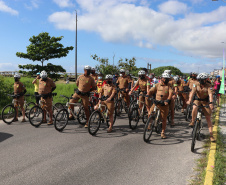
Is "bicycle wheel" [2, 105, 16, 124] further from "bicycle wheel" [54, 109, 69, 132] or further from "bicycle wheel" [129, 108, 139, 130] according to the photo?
"bicycle wheel" [129, 108, 139, 130]

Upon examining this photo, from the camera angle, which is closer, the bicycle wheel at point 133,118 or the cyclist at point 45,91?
the bicycle wheel at point 133,118

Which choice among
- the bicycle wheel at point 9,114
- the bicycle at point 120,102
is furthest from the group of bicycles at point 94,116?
the bicycle at point 120,102

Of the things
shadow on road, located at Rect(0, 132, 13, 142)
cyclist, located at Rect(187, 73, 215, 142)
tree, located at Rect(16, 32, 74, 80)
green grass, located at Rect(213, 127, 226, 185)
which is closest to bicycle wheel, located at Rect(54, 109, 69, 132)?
shadow on road, located at Rect(0, 132, 13, 142)

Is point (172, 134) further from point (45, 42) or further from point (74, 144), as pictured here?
point (45, 42)

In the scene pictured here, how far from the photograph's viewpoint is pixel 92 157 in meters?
5.29

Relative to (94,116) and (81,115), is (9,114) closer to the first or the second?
(81,115)

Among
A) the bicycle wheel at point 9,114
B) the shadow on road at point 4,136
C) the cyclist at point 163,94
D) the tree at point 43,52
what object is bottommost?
the shadow on road at point 4,136

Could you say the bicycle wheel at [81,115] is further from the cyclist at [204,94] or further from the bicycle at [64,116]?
the cyclist at [204,94]

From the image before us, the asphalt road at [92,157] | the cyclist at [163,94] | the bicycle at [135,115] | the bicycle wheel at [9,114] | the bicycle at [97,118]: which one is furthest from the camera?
the bicycle wheel at [9,114]

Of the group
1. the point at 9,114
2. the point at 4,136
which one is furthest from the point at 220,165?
the point at 9,114

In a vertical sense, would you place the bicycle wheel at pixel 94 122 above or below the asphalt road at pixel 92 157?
above

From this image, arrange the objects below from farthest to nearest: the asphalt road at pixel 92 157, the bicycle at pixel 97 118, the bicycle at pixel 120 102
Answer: the bicycle at pixel 120 102 → the bicycle at pixel 97 118 → the asphalt road at pixel 92 157

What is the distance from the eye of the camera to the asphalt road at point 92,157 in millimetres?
4195

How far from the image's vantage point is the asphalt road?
4195mm
